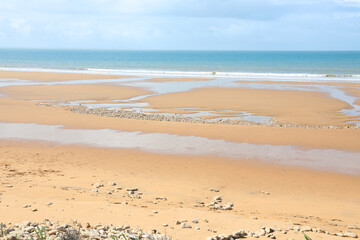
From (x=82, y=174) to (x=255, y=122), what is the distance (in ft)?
31.7

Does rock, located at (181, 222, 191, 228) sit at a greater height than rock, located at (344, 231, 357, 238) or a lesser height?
greater

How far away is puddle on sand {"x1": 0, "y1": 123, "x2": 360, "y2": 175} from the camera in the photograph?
11211 millimetres

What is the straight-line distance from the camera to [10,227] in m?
5.35

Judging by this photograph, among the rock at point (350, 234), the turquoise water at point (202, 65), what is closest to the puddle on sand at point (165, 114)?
the rock at point (350, 234)

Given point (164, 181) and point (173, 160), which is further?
point (173, 160)

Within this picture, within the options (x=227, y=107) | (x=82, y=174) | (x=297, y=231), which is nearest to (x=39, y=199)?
(x=82, y=174)

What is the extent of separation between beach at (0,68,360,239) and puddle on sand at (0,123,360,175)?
31mm

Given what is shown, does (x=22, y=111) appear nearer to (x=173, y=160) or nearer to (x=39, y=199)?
(x=173, y=160)

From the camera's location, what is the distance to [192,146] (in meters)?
12.6

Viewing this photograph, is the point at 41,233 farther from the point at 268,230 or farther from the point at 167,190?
the point at 167,190

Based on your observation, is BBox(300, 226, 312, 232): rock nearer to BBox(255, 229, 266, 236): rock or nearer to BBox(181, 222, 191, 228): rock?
BBox(255, 229, 266, 236): rock

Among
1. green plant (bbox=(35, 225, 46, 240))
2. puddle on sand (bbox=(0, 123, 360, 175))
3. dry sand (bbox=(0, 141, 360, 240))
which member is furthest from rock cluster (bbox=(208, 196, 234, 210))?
puddle on sand (bbox=(0, 123, 360, 175))

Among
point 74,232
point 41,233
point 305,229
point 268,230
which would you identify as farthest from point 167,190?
point 41,233

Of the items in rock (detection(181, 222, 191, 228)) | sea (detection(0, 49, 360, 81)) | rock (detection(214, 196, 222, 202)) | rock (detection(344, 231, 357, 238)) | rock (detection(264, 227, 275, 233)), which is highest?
sea (detection(0, 49, 360, 81))
